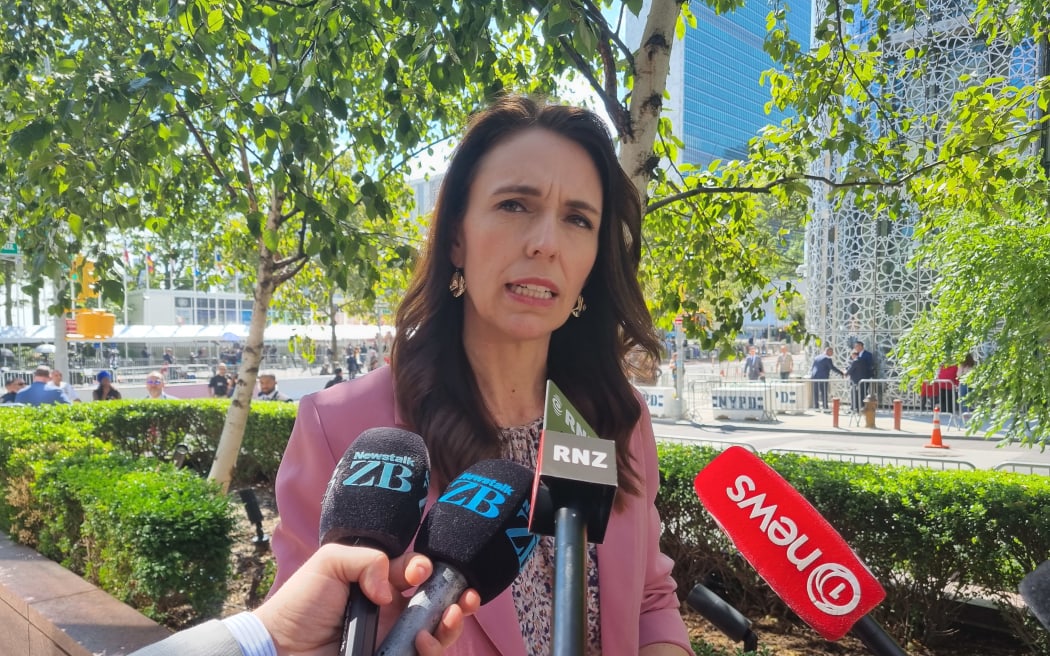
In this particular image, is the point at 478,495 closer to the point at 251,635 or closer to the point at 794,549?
the point at 251,635

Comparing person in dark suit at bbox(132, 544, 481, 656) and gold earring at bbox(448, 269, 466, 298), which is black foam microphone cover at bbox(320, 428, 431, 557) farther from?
gold earring at bbox(448, 269, 466, 298)

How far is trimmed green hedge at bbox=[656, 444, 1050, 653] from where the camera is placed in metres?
3.75

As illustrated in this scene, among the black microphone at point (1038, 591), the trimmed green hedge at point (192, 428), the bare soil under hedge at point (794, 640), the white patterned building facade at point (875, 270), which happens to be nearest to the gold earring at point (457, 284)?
the black microphone at point (1038, 591)

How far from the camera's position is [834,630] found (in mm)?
1283

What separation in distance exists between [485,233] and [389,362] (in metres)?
0.42

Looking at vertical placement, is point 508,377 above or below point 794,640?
above

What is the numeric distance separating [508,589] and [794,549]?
60 cm

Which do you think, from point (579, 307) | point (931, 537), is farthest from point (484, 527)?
point (931, 537)

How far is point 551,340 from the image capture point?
1952 mm

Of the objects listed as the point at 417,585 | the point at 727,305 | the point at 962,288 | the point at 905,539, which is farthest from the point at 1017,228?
the point at 417,585

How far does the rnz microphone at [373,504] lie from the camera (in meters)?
0.85

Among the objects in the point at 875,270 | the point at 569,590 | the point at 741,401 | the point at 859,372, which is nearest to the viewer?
the point at 569,590

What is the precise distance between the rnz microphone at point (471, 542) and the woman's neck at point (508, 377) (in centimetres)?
63

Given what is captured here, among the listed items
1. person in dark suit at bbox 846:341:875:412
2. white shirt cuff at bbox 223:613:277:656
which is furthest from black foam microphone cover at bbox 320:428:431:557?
person in dark suit at bbox 846:341:875:412
